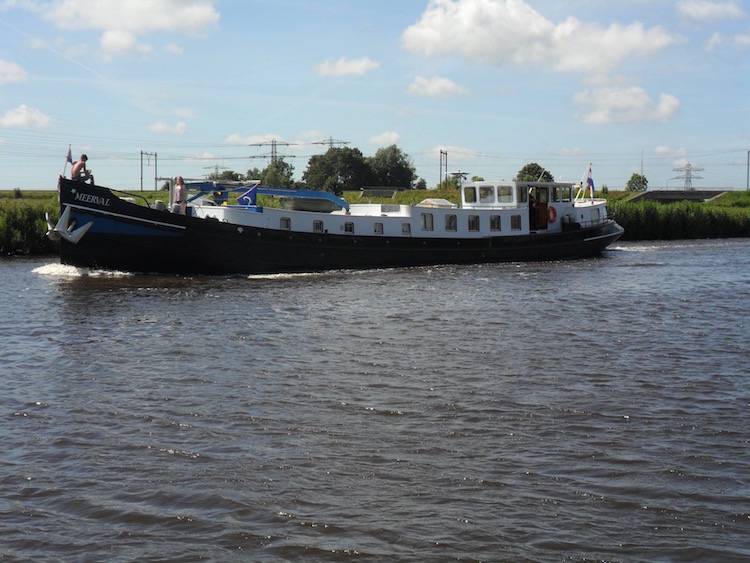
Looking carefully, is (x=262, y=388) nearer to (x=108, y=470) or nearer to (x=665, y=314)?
(x=108, y=470)

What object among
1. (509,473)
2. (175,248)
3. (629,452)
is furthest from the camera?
(175,248)

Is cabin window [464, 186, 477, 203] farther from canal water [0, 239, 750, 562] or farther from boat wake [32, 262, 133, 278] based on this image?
canal water [0, 239, 750, 562]

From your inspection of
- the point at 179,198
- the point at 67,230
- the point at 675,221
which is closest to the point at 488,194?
the point at 179,198

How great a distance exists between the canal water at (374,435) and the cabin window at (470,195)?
52.7 ft

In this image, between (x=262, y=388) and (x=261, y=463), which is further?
(x=262, y=388)

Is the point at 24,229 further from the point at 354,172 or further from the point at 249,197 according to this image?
the point at 354,172

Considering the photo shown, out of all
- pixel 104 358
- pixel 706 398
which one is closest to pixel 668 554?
pixel 706 398

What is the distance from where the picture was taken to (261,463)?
349 inches

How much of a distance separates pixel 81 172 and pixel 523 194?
1788 centimetres

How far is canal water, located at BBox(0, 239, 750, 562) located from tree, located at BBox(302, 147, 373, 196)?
231 ft

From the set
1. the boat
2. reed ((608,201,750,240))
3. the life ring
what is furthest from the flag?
reed ((608,201,750,240))

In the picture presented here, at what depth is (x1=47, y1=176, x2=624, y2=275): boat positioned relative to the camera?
87.7 ft

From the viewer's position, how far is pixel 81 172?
2669 centimetres

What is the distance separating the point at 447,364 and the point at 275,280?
45.8 ft
